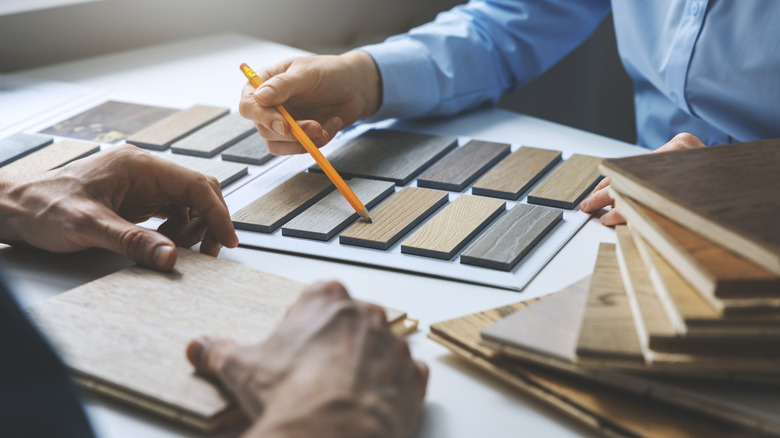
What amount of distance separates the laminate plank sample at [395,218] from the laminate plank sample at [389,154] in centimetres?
7

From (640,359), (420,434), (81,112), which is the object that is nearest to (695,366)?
(640,359)

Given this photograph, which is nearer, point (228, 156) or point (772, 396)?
point (772, 396)

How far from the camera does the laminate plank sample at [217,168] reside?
3.81 ft

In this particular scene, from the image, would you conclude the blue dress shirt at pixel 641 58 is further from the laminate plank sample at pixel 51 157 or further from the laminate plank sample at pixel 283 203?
the laminate plank sample at pixel 51 157

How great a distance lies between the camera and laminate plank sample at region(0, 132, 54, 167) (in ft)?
4.07

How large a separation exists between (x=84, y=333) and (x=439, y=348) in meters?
0.35

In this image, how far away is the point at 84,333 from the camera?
0.71 metres

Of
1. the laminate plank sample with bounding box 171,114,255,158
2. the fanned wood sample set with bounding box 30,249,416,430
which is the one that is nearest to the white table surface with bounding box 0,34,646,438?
the fanned wood sample set with bounding box 30,249,416,430

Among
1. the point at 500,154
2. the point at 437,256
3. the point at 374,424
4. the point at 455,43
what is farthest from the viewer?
the point at 455,43

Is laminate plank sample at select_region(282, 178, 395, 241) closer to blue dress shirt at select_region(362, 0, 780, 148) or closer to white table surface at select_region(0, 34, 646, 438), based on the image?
white table surface at select_region(0, 34, 646, 438)

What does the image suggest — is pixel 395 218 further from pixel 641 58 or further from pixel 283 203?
pixel 641 58

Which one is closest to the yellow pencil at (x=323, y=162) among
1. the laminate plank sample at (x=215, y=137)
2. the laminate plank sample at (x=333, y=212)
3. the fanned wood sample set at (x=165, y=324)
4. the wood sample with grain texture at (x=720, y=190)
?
the laminate plank sample at (x=333, y=212)

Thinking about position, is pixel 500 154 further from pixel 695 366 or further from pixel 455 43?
pixel 695 366

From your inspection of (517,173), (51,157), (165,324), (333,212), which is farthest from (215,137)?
(165,324)
